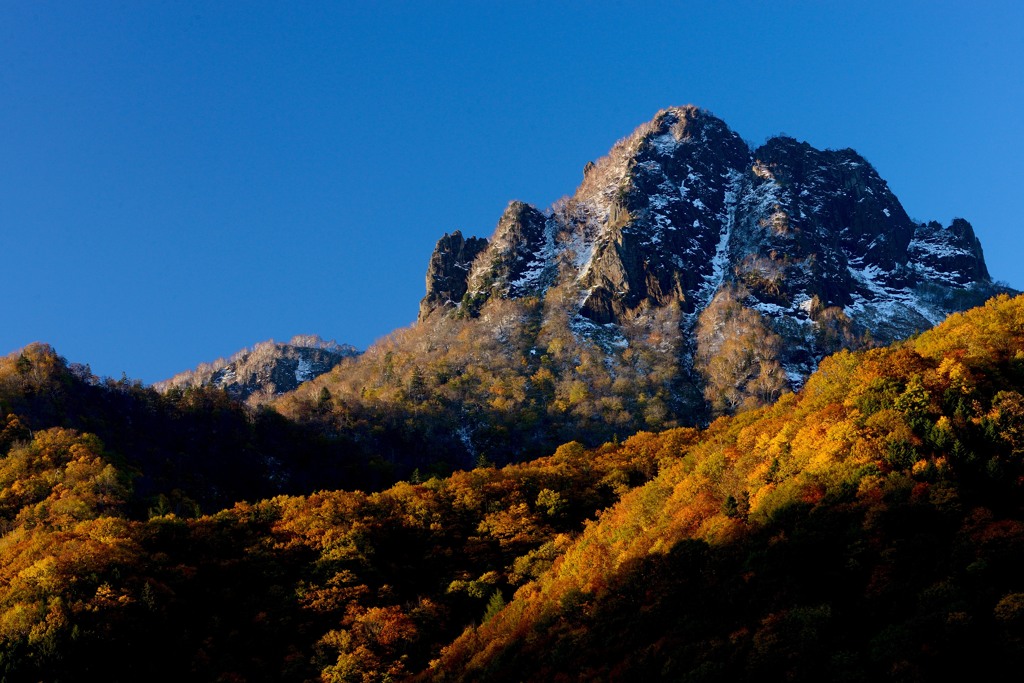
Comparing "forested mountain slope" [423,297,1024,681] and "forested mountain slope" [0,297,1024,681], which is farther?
"forested mountain slope" [0,297,1024,681]

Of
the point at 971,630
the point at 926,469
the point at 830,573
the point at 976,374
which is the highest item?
the point at 976,374

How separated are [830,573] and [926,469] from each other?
8.98 meters

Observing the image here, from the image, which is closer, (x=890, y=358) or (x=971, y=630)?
(x=971, y=630)

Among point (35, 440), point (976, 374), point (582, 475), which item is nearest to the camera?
point (976, 374)

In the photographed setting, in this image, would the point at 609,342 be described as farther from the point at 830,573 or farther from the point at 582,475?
the point at 830,573

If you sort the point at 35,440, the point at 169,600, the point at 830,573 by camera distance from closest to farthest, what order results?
1. the point at 830,573
2. the point at 169,600
3. the point at 35,440

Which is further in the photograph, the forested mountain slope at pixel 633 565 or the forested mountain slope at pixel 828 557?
the forested mountain slope at pixel 633 565

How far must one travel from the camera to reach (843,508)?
1914 inches

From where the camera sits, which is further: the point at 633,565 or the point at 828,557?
the point at 633,565

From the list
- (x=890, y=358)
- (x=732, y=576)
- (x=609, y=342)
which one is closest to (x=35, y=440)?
(x=732, y=576)

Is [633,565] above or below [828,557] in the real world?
above

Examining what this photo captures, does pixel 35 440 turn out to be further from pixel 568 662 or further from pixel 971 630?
pixel 971 630

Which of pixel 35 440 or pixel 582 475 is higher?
pixel 35 440

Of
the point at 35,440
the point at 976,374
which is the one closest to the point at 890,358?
the point at 976,374
